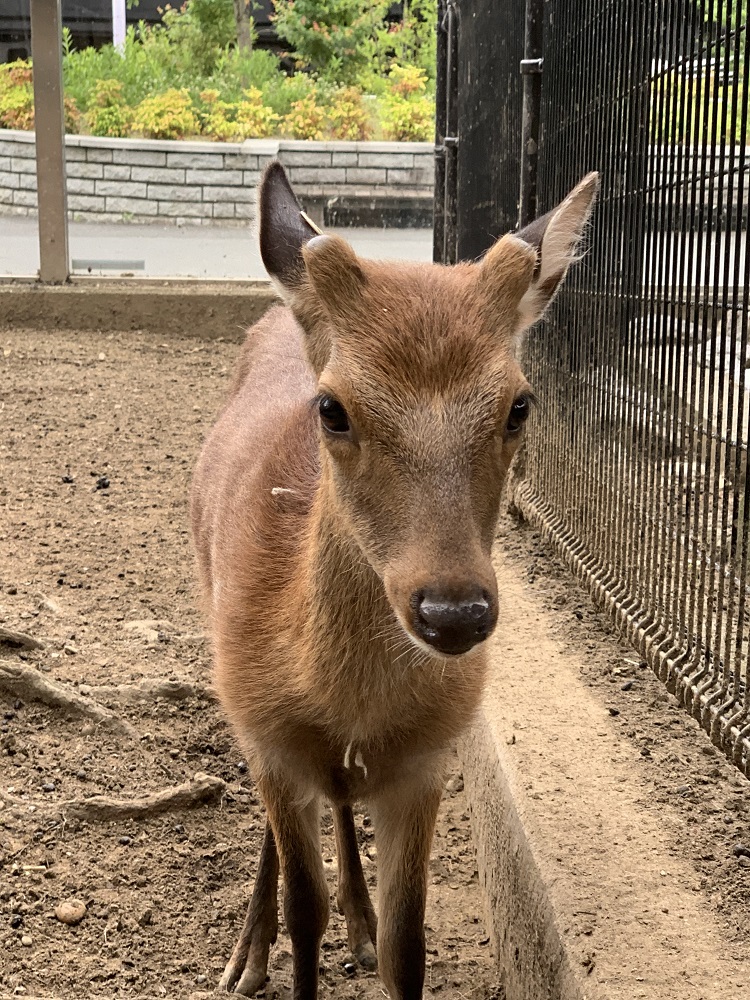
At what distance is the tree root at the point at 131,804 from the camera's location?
3303 millimetres

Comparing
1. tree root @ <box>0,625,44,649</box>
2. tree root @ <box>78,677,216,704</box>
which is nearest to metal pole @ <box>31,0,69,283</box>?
tree root @ <box>0,625,44,649</box>

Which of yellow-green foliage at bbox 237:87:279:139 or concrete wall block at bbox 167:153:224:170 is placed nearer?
concrete wall block at bbox 167:153:224:170

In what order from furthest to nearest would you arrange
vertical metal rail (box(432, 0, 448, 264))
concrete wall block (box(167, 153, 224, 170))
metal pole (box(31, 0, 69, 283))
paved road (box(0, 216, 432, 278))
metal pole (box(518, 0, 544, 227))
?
concrete wall block (box(167, 153, 224, 170))
paved road (box(0, 216, 432, 278))
metal pole (box(31, 0, 69, 283))
vertical metal rail (box(432, 0, 448, 264))
metal pole (box(518, 0, 544, 227))

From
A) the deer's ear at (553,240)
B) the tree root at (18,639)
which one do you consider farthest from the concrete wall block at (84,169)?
the deer's ear at (553,240)

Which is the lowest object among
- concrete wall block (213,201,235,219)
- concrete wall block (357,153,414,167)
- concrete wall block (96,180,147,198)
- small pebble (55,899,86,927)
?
small pebble (55,899,86,927)

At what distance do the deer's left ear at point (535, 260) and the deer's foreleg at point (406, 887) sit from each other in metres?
1.11

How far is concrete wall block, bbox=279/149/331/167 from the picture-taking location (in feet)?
42.3

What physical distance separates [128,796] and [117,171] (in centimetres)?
1014

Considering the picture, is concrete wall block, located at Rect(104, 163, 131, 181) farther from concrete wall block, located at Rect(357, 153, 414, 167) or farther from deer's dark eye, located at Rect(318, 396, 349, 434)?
deer's dark eye, located at Rect(318, 396, 349, 434)

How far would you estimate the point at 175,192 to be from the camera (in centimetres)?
1286

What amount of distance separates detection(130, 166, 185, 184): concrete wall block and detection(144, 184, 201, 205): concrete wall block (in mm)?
65

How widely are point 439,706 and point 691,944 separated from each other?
68 cm

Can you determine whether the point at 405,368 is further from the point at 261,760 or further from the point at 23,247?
the point at 23,247

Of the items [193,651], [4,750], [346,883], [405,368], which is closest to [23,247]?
[193,651]
